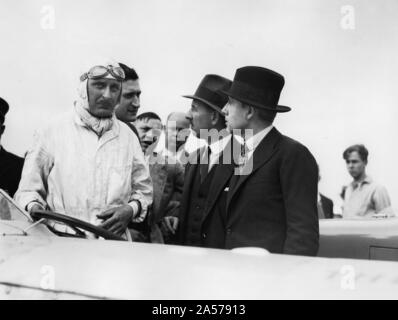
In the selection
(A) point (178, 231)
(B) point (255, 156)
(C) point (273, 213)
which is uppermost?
(B) point (255, 156)

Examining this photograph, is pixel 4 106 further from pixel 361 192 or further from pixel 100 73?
pixel 361 192

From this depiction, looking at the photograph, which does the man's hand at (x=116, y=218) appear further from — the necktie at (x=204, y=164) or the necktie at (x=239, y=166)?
the necktie at (x=204, y=164)

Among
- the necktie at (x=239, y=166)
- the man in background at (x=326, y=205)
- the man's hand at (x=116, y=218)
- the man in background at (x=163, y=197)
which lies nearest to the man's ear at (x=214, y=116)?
the man in background at (x=163, y=197)

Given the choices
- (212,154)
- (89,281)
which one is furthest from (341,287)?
(212,154)

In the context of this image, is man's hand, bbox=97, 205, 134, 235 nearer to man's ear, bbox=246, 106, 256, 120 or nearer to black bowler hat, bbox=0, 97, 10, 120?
man's ear, bbox=246, 106, 256, 120

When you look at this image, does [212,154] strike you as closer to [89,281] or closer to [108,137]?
[108,137]

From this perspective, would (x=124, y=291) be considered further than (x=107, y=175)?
No

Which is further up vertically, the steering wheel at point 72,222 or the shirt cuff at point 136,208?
the steering wheel at point 72,222

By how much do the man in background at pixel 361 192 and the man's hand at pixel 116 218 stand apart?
2.43 meters

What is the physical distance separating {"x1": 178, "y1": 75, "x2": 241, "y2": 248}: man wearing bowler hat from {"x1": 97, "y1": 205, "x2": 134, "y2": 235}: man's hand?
19.1 inches

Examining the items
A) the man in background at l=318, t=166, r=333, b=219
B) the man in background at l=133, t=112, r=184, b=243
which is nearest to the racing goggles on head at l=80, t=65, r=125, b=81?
the man in background at l=133, t=112, r=184, b=243

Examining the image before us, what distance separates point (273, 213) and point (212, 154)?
0.95 metres

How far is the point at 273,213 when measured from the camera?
3.12 meters

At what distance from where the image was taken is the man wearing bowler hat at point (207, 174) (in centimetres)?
364
